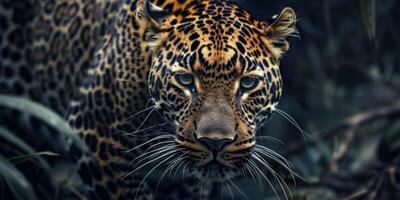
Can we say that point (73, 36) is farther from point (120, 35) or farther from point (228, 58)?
point (228, 58)

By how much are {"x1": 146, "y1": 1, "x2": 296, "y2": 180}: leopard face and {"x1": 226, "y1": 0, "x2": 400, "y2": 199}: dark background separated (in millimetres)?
2222

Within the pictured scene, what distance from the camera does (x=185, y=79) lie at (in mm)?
6137

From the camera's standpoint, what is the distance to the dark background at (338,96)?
28.3 ft

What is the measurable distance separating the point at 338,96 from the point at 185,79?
217 inches

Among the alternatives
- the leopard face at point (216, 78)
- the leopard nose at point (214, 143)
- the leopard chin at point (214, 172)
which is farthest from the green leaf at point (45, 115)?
the leopard nose at point (214, 143)

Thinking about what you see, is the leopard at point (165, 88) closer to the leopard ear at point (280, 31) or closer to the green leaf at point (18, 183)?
the leopard ear at point (280, 31)

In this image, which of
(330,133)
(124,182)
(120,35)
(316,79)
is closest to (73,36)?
(120,35)

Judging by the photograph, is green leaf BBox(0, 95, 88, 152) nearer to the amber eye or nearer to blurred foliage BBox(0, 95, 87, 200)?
blurred foliage BBox(0, 95, 87, 200)

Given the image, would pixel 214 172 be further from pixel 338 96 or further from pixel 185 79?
pixel 338 96

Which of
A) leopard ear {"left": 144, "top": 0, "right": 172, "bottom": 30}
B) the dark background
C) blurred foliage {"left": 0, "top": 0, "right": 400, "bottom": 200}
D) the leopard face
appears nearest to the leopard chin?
the leopard face

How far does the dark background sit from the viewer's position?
8.62 metres

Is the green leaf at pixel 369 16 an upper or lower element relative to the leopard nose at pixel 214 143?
upper

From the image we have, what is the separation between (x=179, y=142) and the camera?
20.1 feet

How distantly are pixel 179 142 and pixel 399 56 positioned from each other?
5.65 m
